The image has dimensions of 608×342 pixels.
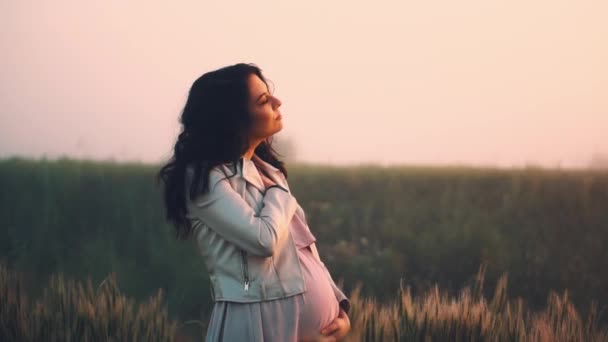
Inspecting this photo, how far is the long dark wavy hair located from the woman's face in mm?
16

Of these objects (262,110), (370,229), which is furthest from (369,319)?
(370,229)

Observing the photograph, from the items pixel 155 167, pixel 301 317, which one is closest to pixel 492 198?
pixel 155 167

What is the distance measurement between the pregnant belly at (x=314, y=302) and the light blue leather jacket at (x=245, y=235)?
2.4 inches

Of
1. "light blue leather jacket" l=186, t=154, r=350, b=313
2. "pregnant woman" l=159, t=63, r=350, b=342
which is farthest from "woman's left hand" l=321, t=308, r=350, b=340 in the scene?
"light blue leather jacket" l=186, t=154, r=350, b=313

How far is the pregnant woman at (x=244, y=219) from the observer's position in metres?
2.45

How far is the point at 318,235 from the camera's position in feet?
33.4

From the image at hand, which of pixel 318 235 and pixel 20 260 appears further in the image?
pixel 318 235

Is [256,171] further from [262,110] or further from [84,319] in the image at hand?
[84,319]

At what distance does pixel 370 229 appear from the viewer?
10258 millimetres

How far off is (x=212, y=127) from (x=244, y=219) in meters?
0.36

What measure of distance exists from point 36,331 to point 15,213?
243 inches

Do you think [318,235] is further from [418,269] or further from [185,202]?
[185,202]

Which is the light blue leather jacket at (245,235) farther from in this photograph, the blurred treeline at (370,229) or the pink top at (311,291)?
the blurred treeline at (370,229)

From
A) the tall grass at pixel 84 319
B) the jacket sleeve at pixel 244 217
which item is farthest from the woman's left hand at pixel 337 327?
the tall grass at pixel 84 319
